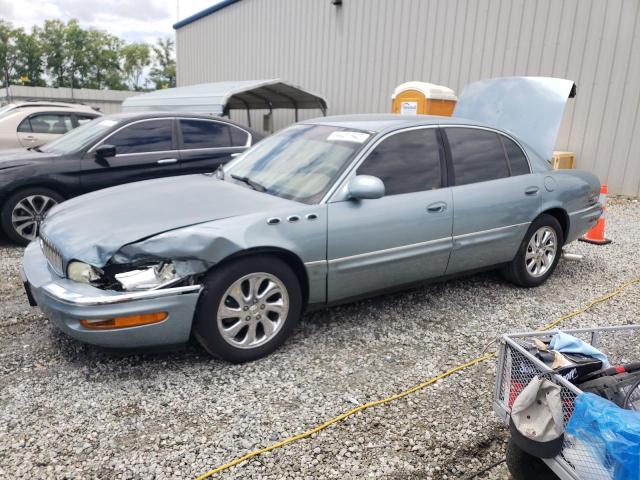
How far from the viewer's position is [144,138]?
Result: 620 cm

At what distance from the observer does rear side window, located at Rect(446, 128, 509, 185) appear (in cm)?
416

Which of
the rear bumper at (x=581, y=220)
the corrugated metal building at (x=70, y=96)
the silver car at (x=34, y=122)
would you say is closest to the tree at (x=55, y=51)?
the corrugated metal building at (x=70, y=96)

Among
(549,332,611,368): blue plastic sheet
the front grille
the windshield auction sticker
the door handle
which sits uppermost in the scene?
the windshield auction sticker

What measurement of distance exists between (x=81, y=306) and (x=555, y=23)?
962cm

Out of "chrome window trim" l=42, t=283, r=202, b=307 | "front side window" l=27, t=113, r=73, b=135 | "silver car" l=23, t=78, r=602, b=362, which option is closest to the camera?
"chrome window trim" l=42, t=283, r=202, b=307

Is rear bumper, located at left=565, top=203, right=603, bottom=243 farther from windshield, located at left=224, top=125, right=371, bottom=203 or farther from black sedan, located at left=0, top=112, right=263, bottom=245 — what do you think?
black sedan, located at left=0, top=112, right=263, bottom=245

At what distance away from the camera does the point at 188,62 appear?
867 inches

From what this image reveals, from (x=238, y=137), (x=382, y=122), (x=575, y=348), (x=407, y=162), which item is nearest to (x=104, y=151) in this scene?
(x=238, y=137)

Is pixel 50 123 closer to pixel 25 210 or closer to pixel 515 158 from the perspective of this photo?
pixel 25 210

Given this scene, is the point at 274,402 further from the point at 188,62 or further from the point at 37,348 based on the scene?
the point at 188,62

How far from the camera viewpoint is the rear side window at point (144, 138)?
606 centimetres

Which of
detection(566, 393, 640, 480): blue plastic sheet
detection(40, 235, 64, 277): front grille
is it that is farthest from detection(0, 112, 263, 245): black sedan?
detection(566, 393, 640, 480): blue plastic sheet

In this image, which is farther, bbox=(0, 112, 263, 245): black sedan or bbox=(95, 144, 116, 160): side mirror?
bbox=(95, 144, 116, 160): side mirror

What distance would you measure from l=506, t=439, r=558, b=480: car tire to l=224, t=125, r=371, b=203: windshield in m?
1.89
